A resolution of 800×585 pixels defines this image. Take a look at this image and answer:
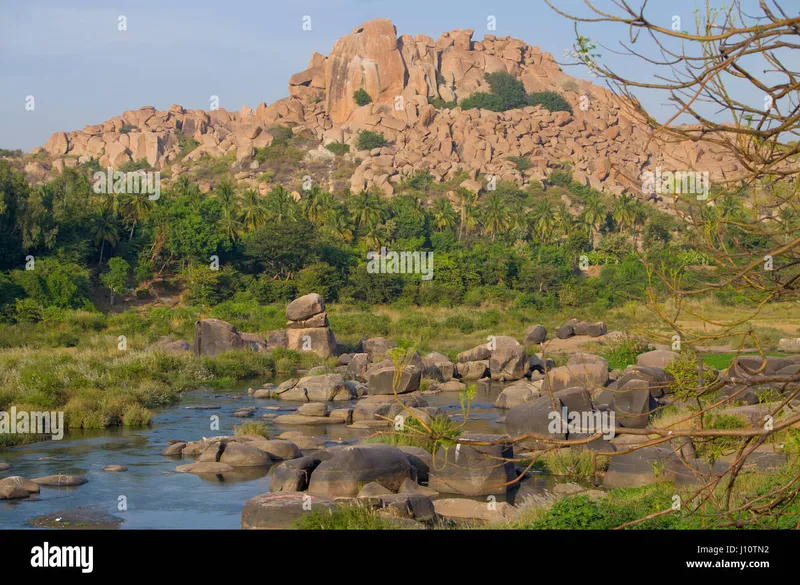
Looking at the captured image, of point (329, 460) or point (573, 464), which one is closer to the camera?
point (329, 460)

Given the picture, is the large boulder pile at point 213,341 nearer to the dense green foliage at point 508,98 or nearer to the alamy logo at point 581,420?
the alamy logo at point 581,420

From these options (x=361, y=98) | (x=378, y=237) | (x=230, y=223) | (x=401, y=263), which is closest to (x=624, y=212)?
(x=378, y=237)

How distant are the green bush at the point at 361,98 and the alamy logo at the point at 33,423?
110 meters

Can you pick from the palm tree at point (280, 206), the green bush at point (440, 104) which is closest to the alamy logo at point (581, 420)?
the palm tree at point (280, 206)

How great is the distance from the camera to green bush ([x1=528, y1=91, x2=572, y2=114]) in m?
132

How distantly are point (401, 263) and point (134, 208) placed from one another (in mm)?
17437

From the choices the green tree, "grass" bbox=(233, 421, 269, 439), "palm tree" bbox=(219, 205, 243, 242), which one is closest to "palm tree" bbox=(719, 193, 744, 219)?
"grass" bbox=(233, 421, 269, 439)

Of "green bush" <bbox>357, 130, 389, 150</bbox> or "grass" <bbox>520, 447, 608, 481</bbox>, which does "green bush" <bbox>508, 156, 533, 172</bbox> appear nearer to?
"green bush" <bbox>357, 130, 389, 150</bbox>

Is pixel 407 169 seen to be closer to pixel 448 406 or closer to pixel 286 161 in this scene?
pixel 286 161

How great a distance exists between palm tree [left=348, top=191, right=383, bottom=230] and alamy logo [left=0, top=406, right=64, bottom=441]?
43293mm

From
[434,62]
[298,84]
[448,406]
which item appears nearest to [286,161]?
[298,84]

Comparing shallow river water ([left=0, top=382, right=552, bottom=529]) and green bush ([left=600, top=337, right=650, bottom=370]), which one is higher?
green bush ([left=600, top=337, right=650, bottom=370])

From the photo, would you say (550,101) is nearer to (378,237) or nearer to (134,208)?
(378,237)

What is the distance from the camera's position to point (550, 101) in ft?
436
